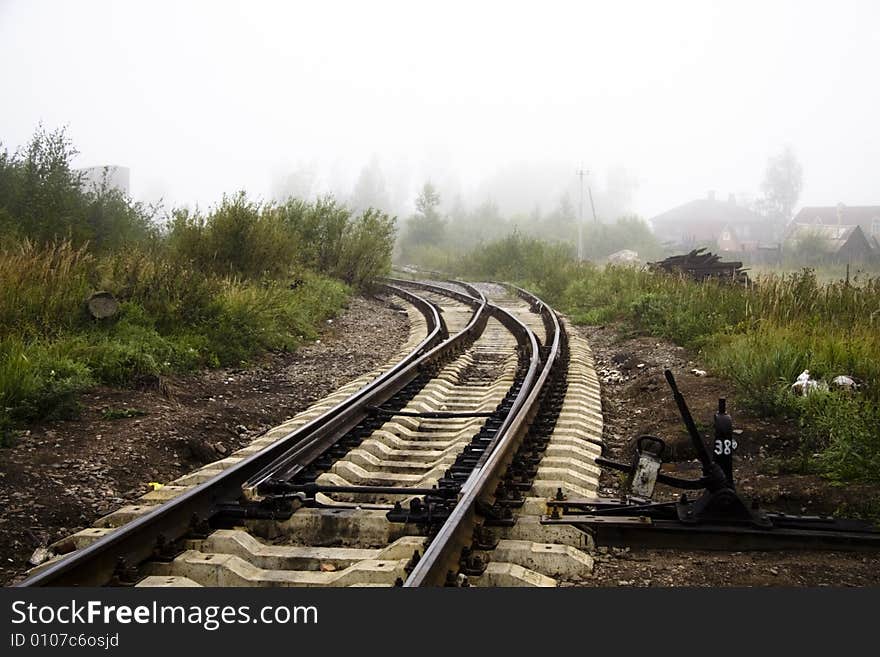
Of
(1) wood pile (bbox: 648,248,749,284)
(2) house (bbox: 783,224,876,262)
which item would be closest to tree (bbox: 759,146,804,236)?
(2) house (bbox: 783,224,876,262)

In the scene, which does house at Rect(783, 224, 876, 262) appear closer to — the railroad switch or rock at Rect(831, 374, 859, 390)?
rock at Rect(831, 374, 859, 390)

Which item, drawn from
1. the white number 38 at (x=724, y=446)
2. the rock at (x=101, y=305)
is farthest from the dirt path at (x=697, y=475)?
the rock at (x=101, y=305)

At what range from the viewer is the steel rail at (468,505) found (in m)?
3.41

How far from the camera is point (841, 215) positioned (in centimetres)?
8888

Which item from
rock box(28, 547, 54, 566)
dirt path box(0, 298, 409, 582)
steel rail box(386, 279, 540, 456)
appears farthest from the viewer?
steel rail box(386, 279, 540, 456)

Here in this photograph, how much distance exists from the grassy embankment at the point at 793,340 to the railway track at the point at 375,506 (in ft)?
5.03

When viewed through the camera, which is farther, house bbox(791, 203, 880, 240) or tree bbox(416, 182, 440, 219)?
house bbox(791, 203, 880, 240)

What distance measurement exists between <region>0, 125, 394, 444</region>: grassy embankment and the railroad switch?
14.0ft

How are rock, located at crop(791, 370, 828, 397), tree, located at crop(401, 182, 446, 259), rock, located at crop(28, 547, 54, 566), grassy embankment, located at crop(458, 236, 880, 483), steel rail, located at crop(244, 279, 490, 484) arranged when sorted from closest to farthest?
rock, located at crop(28, 547, 54, 566), steel rail, located at crop(244, 279, 490, 484), grassy embankment, located at crop(458, 236, 880, 483), rock, located at crop(791, 370, 828, 397), tree, located at crop(401, 182, 446, 259)

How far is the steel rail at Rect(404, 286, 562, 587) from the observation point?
3408 millimetres

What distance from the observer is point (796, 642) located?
9.22 feet

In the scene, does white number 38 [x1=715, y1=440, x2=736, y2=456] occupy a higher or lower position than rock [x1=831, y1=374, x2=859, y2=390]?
lower

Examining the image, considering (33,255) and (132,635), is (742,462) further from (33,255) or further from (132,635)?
(33,255)

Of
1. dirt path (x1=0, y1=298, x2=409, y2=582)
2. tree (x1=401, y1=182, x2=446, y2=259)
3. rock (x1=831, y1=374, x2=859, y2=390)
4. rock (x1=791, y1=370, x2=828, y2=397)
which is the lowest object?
dirt path (x1=0, y1=298, x2=409, y2=582)
